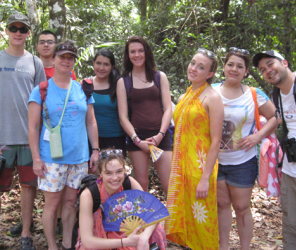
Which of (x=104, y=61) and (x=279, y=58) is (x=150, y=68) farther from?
(x=279, y=58)

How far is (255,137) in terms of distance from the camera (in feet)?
9.63

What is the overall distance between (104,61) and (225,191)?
2109mm

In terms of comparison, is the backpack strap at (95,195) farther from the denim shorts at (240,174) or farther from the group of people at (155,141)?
the denim shorts at (240,174)

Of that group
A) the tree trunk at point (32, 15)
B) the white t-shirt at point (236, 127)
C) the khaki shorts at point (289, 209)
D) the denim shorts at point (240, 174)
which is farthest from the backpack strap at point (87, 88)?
the tree trunk at point (32, 15)

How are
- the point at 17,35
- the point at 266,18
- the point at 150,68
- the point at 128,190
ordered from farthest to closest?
1. the point at 266,18
2. the point at 150,68
3. the point at 17,35
4. the point at 128,190

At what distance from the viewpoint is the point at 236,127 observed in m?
2.96

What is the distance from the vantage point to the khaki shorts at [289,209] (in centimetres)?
280

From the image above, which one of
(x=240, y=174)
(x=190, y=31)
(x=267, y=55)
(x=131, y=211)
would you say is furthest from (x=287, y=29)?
(x=131, y=211)

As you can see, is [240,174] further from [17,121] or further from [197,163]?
[17,121]

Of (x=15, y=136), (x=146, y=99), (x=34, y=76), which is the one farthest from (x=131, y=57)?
(x=15, y=136)

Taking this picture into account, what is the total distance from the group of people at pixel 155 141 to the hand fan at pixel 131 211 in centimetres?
8

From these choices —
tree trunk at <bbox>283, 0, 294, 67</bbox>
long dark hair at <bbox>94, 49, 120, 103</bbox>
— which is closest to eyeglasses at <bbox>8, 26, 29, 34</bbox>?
long dark hair at <bbox>94, 49, 120, 103</bbox>

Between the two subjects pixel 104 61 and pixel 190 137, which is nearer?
pixel 190 137

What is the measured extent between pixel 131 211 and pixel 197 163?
0.78 metres
